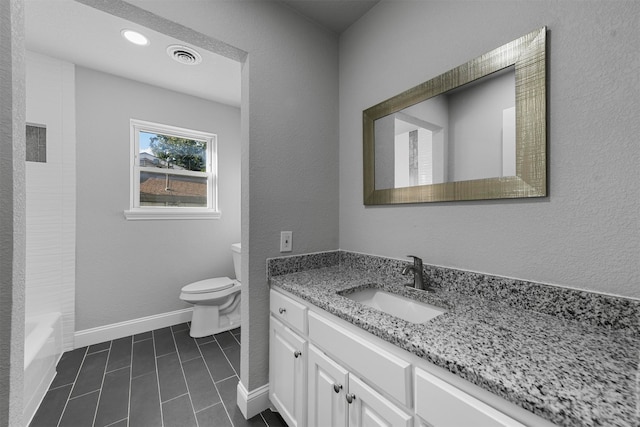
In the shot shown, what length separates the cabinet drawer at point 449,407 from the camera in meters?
0.57

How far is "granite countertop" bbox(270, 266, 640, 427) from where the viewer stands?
49 cm

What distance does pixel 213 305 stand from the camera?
2396 millimetres

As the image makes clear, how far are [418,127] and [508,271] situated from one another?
806 millimetres

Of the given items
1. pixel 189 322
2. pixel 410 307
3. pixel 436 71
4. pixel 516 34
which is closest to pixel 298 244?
pixel 410 307

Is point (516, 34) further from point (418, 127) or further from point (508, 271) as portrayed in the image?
point (508, 271)

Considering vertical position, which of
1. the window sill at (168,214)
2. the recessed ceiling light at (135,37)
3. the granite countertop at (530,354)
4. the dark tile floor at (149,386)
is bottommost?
the dark tile floor at (149,386)

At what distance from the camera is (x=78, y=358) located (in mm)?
1988

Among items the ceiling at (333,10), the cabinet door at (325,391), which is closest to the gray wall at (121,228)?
the ceiling at (333,10)

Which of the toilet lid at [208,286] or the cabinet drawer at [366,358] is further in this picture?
the toilet lid at [208,286]

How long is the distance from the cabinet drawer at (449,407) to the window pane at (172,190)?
2730 millimetres

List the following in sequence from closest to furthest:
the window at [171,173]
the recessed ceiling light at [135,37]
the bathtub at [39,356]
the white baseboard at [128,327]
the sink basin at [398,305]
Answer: the sink basin at [398,305], the bathtub at [39,356], the recessed ceiling light at [135,37], the white baseboard at [128,327], the window at [171,173]

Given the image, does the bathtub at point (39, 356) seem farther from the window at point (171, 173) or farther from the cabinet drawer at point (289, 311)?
the cabinet drawer at point (289, 311)

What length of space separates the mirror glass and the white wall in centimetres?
248

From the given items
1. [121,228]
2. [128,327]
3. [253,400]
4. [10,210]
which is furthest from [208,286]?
[10,210]
